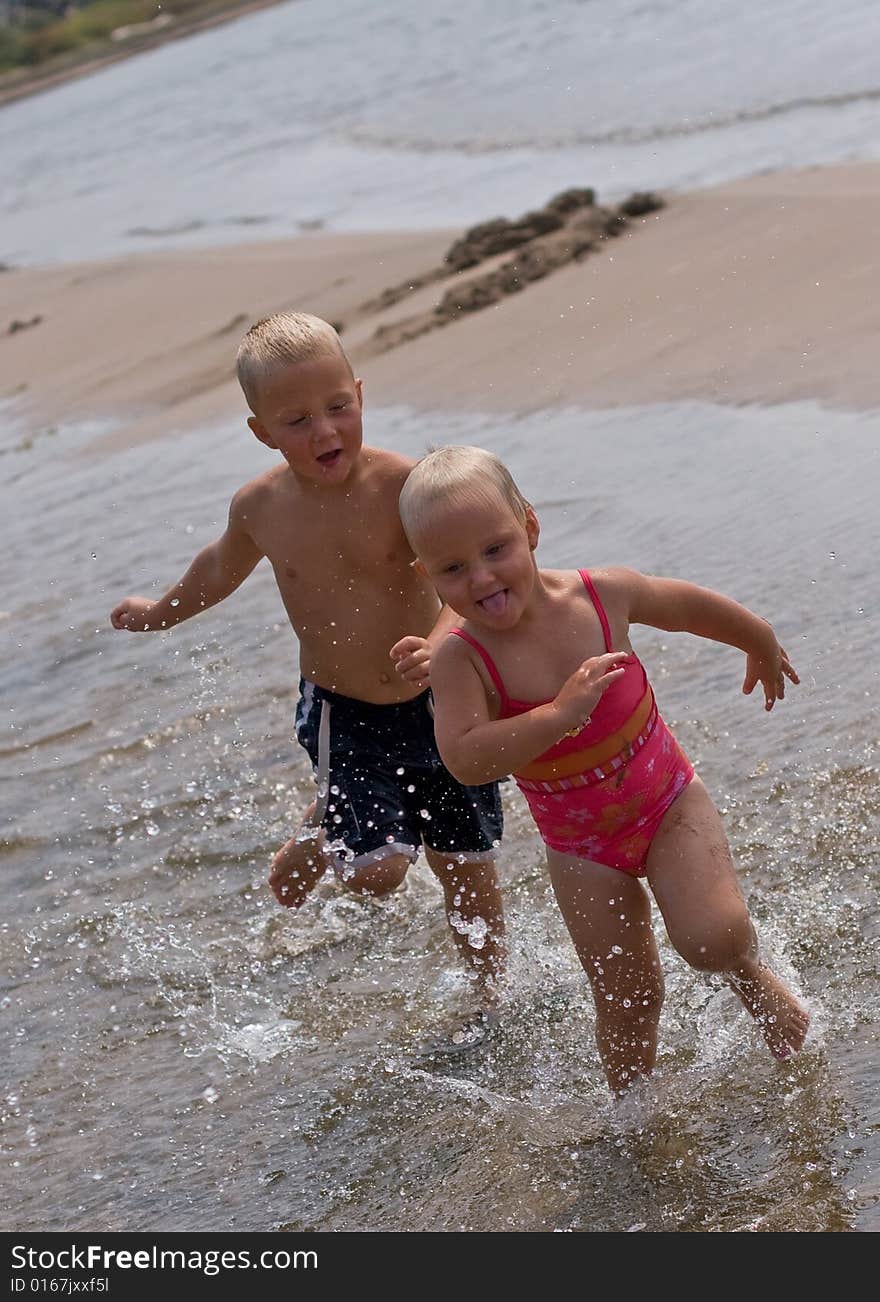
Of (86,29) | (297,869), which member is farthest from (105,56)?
(297,869)

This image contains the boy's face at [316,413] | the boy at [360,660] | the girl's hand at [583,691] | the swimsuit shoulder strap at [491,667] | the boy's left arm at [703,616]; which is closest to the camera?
the girl's hand at [583,691]

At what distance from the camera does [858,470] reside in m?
6.03

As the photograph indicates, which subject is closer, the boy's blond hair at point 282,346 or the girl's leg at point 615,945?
the girl's leg at point 615,945

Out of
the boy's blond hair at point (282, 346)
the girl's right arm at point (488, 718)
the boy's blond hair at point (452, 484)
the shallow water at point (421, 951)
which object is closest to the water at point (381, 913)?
the shallow water at point (421, 951)

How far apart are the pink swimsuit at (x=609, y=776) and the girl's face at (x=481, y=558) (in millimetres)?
100

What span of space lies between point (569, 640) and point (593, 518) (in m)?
3.32

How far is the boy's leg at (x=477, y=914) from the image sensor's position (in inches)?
162

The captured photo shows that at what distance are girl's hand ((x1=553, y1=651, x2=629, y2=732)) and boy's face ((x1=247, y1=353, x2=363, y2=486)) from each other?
1033 mm

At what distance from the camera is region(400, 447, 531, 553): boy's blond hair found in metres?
3.18

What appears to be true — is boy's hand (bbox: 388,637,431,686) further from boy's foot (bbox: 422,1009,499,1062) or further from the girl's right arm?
boy's foot (bbox: 422,1009,499,1062)

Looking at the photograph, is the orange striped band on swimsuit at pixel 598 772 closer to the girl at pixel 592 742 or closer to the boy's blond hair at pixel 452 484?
the girl at pixel 592 742

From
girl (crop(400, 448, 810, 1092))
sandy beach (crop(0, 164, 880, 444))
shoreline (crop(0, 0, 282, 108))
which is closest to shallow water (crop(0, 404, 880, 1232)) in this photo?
girl (crop(400, 448, 810, 1092))

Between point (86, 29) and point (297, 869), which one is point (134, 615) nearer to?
point (297, 869)

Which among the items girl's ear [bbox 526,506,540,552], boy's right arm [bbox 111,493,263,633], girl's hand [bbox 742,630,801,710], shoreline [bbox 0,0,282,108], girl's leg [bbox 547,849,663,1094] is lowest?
shoreline [bbox 0,0,282,108]
